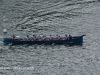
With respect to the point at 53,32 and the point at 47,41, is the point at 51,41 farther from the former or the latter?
the point at 53,32

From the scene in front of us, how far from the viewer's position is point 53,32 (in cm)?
9594

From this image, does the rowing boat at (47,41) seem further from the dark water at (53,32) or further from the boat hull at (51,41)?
the dark water at (53,32)

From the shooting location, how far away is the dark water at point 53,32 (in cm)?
7844

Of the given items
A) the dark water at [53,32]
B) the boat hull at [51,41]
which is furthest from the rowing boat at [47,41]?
the dark water at [53,32]

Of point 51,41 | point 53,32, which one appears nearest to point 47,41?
point 51,41

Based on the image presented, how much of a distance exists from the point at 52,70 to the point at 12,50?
48.9 feet

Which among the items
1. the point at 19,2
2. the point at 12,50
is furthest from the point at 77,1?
the point at 12,50

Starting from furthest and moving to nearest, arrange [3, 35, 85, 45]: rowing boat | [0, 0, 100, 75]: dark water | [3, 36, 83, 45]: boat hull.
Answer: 1. [3, 36, 83, 45]: boat hull
2. [3, 35, 85, 45]: rowing boat
3. [0, 0, 100, 75]: dark water

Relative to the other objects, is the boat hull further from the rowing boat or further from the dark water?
the dark water

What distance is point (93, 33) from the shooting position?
Result: 3792 inches

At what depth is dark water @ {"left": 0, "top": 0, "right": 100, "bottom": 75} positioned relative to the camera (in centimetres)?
7844

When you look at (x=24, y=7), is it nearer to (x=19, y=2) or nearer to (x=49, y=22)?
(x=19, y=2)

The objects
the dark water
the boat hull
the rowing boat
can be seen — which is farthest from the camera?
the boat hull

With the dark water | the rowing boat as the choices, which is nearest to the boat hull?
the rowing boat
